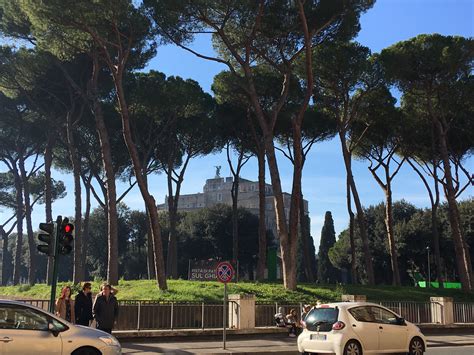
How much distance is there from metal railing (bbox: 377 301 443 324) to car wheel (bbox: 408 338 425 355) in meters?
7.31

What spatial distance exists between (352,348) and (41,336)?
590 cm

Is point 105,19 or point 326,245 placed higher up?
point 105,19

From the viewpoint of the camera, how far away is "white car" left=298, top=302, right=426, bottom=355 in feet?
34.1

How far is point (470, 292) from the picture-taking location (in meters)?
26.5

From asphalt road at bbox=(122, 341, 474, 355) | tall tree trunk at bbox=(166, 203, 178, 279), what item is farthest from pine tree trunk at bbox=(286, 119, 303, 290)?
tall tree trunk at bbox=(166, 203, 178, 279)

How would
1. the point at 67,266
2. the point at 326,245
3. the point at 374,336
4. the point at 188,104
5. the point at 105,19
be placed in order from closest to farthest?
the point at 374,336 < the point at 105,19 < the point at 188,104 < the point at 326,245 < the point at 67,266

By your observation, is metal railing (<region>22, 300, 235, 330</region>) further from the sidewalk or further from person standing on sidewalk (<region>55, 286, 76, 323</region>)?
person standing on sidewalk (<region>55, 286, 76, 323</region>)

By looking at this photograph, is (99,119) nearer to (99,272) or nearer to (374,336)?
(374,336)

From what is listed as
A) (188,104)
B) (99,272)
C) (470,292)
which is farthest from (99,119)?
(99,272)

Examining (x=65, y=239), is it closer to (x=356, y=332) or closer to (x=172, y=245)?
(x=356, y=332)

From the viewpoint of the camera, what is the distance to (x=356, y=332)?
10.5m

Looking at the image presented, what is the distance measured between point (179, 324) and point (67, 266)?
60.4 m

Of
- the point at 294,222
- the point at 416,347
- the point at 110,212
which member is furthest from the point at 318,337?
the point at 110,212

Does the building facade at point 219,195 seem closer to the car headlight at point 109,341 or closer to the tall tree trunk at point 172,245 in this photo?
the tall tree trunk at point 172,245
